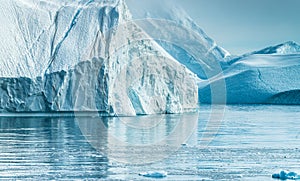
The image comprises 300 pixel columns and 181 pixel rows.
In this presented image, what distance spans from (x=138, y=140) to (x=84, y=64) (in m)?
14.6

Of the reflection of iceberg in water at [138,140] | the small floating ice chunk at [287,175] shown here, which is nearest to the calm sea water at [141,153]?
the reflection of iceberg in water at [138,140]

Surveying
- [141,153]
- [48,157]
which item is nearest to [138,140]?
[141,153]

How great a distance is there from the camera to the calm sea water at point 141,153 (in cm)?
1230

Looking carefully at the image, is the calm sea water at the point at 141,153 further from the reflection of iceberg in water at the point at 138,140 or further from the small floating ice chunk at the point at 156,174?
the small floating ice chunk at the point at 156,174

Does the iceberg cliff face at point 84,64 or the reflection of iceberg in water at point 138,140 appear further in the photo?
the iceberg cliff face at point 84,64

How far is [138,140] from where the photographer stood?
62.9 feet

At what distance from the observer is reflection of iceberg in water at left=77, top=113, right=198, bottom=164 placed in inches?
596

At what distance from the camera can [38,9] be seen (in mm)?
45531

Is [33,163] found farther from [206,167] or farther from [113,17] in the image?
[113,17]

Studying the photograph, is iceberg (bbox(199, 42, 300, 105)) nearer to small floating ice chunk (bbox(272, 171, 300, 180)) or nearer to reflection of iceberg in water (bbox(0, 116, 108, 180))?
reflection of iceberg in water (bbox(0, 116, 108, 180))

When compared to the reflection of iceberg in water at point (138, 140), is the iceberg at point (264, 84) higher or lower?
higher

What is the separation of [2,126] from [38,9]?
73.7 feet

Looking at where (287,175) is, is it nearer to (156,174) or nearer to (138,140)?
(156,174)

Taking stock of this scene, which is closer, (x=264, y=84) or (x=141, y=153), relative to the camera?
(x=141, y=153)
